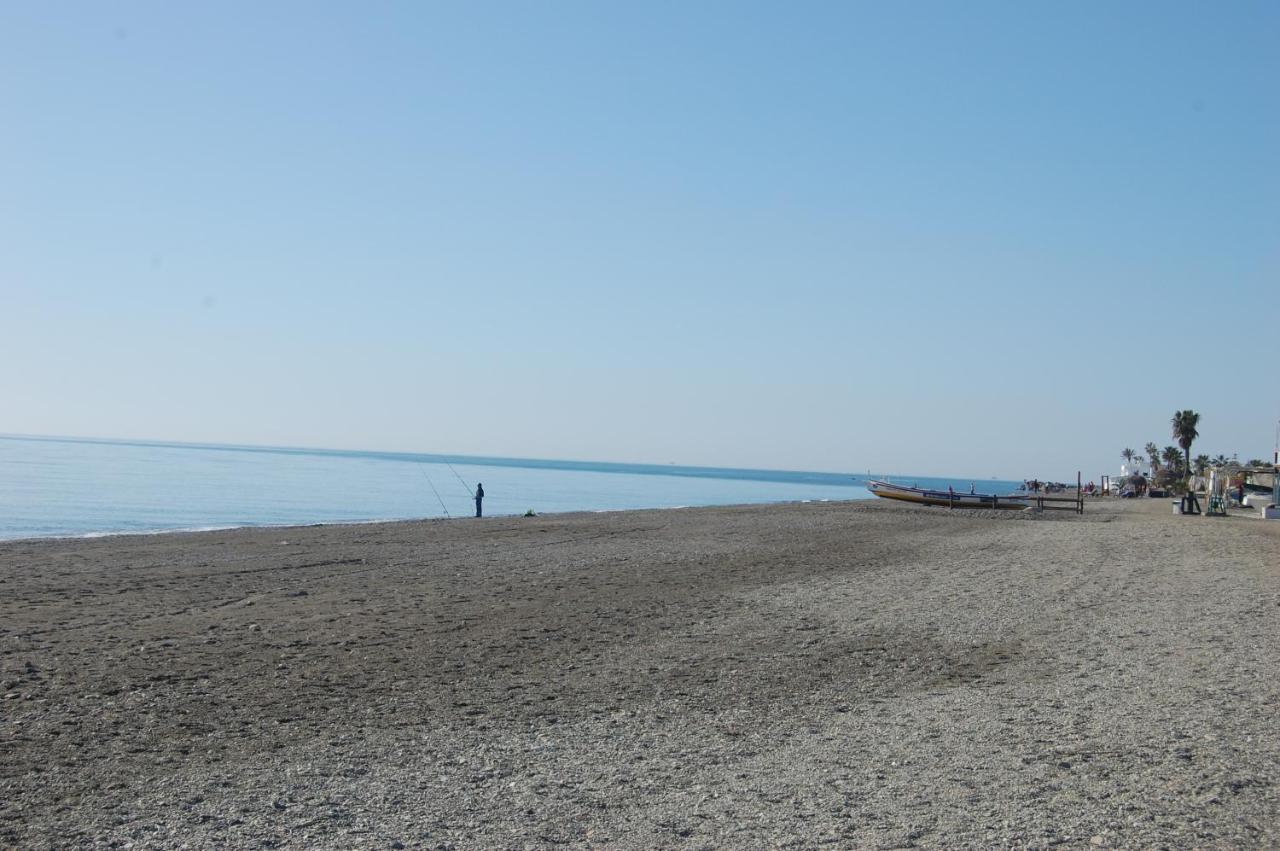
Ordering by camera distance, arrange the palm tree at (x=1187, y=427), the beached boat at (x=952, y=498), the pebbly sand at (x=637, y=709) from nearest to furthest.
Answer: the pebbly sand at (x=637, y=709) → the beached boat at (x=952, y=498) → the palm tree at (x=1187, y=427)

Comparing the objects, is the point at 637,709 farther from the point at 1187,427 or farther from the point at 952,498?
the point at 1187,427

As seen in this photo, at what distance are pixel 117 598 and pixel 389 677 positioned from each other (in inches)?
297

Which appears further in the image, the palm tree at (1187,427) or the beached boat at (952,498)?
the palm tree at (1187,427)

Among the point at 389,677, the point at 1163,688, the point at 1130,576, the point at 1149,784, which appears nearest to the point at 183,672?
the point at 389,677

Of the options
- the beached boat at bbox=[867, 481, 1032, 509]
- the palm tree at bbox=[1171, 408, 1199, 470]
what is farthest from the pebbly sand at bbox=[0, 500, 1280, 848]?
Answer: the palm tree at bbox=[1171, 408, 1199, 470]

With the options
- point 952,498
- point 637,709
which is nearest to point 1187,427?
point 952,498

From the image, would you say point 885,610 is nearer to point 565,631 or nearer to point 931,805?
point 565,631

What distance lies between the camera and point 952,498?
50.8 meters

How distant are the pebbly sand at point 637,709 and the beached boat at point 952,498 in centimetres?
3134

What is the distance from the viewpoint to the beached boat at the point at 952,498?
50.0 m

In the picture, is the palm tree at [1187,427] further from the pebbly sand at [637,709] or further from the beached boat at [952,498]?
the pebbly sand at [637,709]

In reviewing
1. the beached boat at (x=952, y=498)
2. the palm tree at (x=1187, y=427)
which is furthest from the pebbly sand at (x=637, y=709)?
the palm tree at (x=1187, y=427)

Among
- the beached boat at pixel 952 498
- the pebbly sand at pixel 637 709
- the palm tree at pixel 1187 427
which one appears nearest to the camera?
the pebbly sand at pixel 637 709

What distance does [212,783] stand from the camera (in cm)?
684
